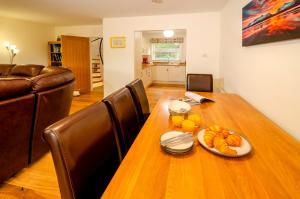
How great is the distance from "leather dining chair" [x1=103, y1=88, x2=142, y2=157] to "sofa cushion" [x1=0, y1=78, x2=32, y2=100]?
915 mm

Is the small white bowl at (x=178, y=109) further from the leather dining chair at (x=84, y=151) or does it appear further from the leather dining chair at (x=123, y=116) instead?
the leather dining chair at (x=84, y=151)

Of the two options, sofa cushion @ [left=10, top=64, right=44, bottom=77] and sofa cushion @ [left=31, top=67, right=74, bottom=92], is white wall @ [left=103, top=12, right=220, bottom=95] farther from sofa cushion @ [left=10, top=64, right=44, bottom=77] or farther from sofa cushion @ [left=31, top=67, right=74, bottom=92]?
sofa cushion @ [left=31, top=67, right=74, bottom=92]

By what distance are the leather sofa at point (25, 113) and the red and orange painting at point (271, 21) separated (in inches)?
79.8

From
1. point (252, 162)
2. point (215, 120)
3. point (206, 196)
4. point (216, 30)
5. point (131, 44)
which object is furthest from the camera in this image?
point (131, 44)

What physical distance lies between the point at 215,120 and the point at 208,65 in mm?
3265

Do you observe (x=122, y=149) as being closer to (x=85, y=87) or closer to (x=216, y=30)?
(x=216, y=30)

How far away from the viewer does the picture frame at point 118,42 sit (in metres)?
4.83

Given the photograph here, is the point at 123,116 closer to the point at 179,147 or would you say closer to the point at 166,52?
the point at 179,147

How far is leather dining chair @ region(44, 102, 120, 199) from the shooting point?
26.1 inches

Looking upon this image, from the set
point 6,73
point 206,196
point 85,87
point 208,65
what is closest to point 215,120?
point 206,196

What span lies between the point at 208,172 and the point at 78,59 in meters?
5.88

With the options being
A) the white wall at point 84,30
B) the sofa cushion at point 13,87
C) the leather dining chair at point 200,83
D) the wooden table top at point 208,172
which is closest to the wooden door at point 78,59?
the white wall at point 84,30

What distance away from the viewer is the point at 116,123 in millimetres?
1126

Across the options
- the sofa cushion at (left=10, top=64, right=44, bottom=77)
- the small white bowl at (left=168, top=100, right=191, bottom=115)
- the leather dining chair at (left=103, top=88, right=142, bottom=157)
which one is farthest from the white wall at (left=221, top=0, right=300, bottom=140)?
Answer: the sofa cushion at (left=10, top=64, right=44, bottom=77)
